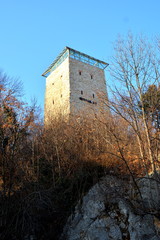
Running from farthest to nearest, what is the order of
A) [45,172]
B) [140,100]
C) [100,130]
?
[100,130]
[45,172]
[140,100]

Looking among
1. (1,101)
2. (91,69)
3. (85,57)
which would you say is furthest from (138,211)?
(85,57)

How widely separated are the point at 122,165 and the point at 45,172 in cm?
270

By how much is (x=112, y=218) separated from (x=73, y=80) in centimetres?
1437

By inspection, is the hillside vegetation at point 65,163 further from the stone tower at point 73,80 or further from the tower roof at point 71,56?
the tower roof at point 71,56

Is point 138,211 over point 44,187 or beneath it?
beneath

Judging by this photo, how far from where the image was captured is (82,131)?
7453 millimetres

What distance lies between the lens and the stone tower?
15948 millimetres

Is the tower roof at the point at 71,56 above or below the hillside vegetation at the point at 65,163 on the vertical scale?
above

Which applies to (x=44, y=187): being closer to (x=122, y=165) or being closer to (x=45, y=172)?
(x=45, y=172)

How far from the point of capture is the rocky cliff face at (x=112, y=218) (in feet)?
11.4

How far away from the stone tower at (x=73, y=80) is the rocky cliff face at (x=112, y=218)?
33.1 ft

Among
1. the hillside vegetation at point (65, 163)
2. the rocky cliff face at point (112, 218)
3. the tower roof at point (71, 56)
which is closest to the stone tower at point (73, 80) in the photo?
the tower roof at point (71, 56)

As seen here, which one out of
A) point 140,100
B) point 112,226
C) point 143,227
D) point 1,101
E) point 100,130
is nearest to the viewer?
point 143,227

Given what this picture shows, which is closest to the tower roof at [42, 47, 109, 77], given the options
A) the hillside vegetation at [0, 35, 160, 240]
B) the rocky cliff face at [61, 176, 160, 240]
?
the hillside vegetation at [0, 35, 160, 240]
